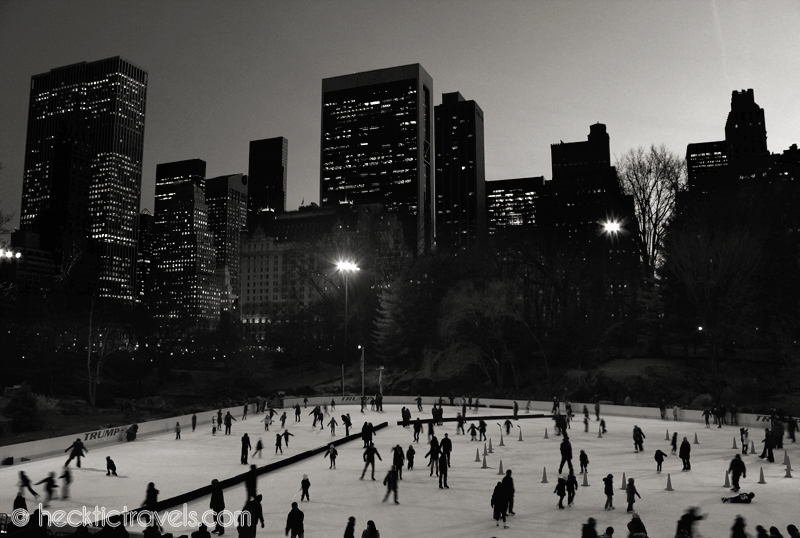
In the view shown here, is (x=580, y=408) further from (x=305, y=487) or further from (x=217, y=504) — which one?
(x=217, y=504)

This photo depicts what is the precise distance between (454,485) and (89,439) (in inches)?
707

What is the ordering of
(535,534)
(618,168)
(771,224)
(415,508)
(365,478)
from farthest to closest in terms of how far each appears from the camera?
(618,168) < (771,224) < (365,478) < (415,508) < (535,534)

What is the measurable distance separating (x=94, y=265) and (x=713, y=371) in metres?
101

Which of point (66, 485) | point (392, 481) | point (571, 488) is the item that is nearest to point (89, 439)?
point (66, 485)

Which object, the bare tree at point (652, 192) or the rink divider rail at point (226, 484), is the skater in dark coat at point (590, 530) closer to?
the rink divider rail at point (226, 484)

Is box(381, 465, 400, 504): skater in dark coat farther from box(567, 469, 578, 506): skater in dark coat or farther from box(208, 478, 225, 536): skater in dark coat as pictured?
box(208, 478, 225, 536): skater in dark coat

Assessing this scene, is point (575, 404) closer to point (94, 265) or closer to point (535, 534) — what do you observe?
point (535, 534)

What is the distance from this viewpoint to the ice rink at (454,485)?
46.1 ft

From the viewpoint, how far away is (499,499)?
535 inches

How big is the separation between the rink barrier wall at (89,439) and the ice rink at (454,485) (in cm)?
83

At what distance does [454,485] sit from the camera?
18344 millimetres

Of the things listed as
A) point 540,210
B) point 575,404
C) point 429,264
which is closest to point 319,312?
point 429,264

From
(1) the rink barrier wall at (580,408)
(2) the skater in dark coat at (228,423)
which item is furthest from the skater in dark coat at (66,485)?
(1) the rink barrier wall at (580,408)

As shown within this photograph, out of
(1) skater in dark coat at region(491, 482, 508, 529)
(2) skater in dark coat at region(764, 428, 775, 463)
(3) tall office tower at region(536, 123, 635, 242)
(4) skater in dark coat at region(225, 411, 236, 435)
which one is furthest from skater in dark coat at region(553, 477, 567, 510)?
(3) tall office tower at region(536, 123, 635, 242)
